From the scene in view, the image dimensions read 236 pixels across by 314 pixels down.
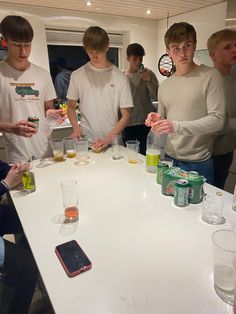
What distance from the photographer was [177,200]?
1.05 meters

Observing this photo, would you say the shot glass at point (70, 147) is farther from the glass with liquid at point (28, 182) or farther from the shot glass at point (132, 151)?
the glass with liquid at point (28, 182)

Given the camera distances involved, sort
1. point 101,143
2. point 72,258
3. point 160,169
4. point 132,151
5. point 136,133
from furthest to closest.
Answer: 1. point 136,133
2. point 101,143
3. point 132,151
4. point 160,169
5. point 72,258

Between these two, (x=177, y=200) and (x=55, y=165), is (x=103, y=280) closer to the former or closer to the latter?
(x=177, y=200)

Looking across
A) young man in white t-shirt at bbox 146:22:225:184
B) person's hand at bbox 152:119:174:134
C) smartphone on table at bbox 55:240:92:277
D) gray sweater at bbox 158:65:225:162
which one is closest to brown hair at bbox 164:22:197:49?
young man in white t-shirt at bbox 146:22:225:184

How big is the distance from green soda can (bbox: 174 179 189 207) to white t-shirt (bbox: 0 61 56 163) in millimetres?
1186

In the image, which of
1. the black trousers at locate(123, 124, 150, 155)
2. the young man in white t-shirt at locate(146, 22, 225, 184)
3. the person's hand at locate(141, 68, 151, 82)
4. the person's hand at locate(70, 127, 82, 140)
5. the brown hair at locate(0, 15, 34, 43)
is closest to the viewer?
the young man in white t-shirt at locate(146, 22, 225, 184)

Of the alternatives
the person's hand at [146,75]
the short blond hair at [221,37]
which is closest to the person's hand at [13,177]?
the short blond hair at [221,37]

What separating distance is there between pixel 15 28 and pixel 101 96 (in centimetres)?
73

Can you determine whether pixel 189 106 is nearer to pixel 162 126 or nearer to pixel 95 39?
pixel 162 126

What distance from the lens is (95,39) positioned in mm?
1744

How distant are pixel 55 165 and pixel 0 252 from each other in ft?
2.29

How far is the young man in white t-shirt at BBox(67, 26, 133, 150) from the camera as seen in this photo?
194 centimetres

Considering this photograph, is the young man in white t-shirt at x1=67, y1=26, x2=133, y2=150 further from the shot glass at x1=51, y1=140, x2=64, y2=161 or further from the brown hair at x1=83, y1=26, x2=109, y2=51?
the shot glass at x1=51, y1=140, x2=64, y2=161

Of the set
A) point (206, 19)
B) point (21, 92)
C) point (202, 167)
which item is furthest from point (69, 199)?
point (206, 19)
